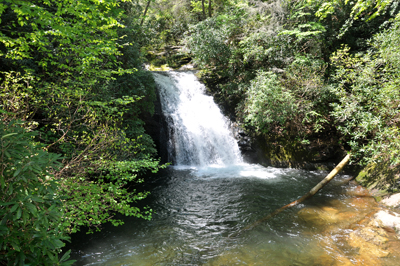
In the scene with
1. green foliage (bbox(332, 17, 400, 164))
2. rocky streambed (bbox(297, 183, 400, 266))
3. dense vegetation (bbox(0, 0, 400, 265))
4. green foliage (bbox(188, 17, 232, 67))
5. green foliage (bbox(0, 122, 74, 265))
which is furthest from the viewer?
green foliage (bbox(188, 17, 232, 67))

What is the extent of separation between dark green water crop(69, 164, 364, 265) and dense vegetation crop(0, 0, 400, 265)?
2.61 ft

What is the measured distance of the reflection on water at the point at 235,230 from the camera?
4.48 metres

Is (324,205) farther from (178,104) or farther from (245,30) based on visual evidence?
(245,30)

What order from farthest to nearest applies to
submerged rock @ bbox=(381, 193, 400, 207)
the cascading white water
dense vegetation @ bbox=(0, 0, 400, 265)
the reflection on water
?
the cascading white water
submerged rock @ bbox=(381, 193, 400, 207)
the reflection on water
dense vegetation @ bbox=(0, 0, 400, 265)

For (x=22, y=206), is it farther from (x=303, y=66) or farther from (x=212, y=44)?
(x=212, y=44)

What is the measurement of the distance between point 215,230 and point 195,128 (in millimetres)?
7300

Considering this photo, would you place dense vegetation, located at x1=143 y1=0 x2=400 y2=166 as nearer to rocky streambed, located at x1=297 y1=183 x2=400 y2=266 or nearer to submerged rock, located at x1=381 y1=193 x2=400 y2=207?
submerged rock, located at x1=381 y1=193 x2=400 y2=207

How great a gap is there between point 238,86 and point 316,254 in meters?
9.55

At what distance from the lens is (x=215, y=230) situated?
5617 mm

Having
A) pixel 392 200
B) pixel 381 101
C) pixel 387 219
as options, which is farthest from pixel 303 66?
pixel 387 219

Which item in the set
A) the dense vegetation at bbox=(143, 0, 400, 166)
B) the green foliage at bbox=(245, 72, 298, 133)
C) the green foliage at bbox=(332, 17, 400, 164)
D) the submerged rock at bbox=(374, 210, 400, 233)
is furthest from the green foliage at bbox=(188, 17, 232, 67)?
the submerged rock at bbox=(374, 210, 400, 233)

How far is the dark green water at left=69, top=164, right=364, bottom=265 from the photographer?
453cm

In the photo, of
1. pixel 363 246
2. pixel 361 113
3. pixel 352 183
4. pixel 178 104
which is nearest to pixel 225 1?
pixel 178 104

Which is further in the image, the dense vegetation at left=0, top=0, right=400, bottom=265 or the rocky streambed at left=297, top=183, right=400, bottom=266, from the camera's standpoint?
the rocky streambed at left=297, top=183, right=400, bottom=266
